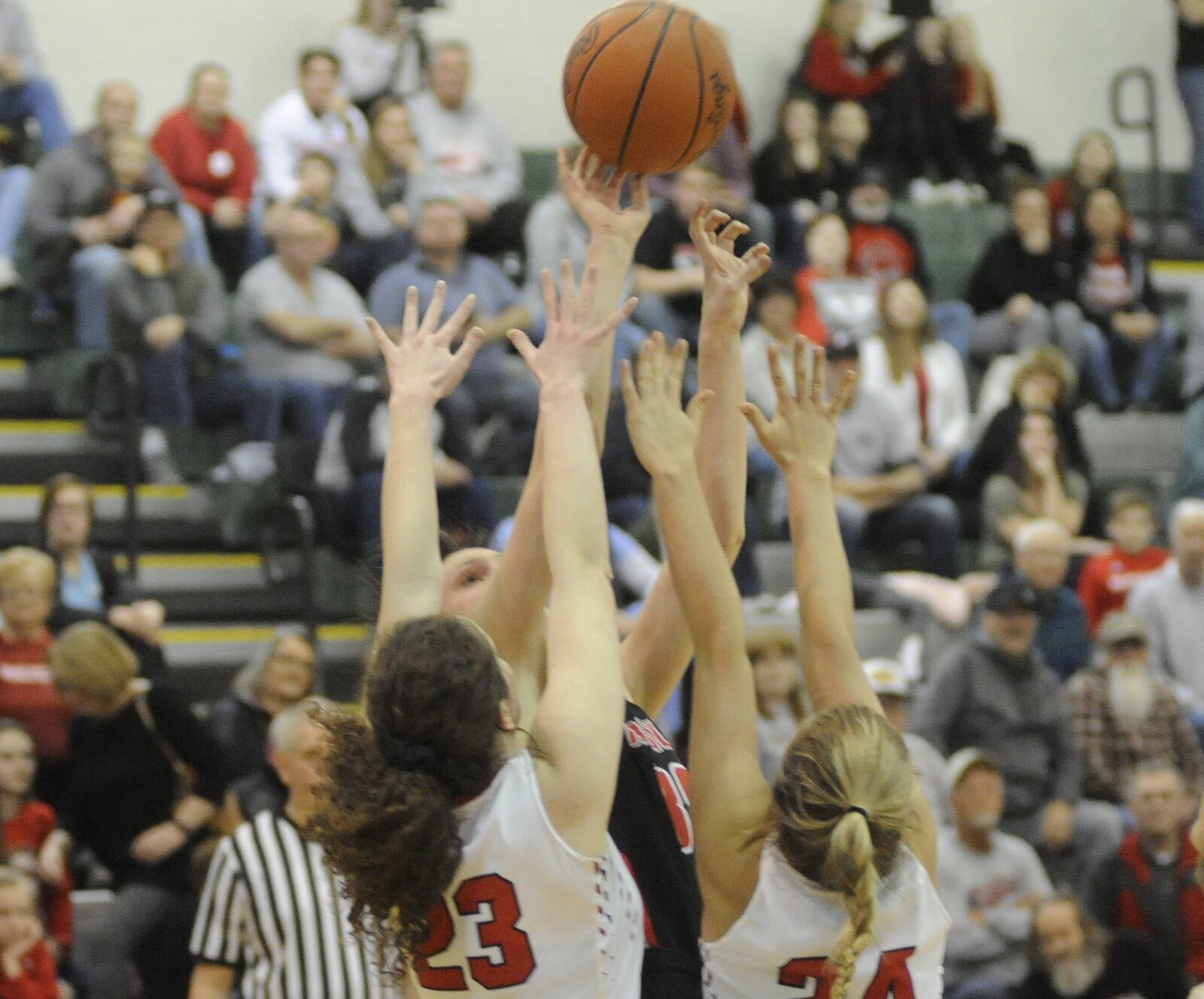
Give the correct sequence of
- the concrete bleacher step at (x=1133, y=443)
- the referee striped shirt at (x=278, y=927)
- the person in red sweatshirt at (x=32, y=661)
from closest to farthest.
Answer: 1. the referee striped shirt at (x=278, y=927)
2. the person in red sweatshirt at (x=32, y=661)
3. the concrete bleacher step at (x=1133, y=443)

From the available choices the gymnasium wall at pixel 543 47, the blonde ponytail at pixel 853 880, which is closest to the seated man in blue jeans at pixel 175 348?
the gymnasium wall at pixel 543 47

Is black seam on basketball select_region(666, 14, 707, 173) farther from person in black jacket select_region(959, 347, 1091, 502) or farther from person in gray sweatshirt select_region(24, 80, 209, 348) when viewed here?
person in black jacket select_region(959, 347, 1091, 502)

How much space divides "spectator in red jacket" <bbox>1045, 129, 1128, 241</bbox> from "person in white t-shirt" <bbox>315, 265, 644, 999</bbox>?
8.57 meters

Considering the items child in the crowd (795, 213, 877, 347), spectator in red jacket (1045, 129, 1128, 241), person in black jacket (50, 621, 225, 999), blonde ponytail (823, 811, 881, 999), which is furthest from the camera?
spectator in red jacket (1045, 129, 1128, 241)

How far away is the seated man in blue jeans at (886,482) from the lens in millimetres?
8219

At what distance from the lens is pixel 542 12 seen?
11016 millimetres

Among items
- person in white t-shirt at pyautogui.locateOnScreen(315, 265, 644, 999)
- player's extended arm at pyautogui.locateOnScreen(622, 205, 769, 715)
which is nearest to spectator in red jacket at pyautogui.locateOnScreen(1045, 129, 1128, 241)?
player's extended arm at pyautogui.locateOnScreen(622, 205, 769, 715)

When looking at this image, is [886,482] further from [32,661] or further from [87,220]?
[32,661]

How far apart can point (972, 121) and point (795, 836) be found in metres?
9.25

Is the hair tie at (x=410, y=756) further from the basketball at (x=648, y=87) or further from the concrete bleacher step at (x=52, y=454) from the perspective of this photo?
the concrete bleacher step at (x=52, y=454)

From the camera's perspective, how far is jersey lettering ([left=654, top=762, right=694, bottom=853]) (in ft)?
9.55

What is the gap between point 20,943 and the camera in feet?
16.0

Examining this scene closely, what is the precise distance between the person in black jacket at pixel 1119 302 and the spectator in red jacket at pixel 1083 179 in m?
0.13

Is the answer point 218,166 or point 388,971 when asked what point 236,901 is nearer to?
point 388,971
